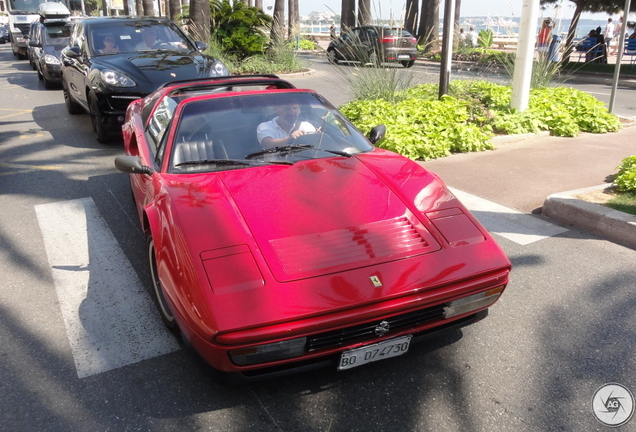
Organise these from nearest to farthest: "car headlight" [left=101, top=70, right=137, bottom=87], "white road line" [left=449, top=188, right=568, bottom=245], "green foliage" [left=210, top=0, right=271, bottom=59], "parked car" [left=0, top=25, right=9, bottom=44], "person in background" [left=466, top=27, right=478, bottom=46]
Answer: "white road line" [left=449, top=188, right=568, bottom=245] → "car headlight" [left=101, top=70, right=137, bottom=87] → "green foliage" [left=210, top=0, right=271, bottom=59] → "person in background" [left=466, top=27, right=478, bottom=46] → "parked car" [left=0, top=25, right=9, bottom=44]

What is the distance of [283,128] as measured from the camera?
398cm

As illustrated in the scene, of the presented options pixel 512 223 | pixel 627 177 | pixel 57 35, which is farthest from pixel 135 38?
pixel 57 35

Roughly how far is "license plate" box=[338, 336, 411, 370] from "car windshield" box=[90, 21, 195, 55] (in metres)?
7.77

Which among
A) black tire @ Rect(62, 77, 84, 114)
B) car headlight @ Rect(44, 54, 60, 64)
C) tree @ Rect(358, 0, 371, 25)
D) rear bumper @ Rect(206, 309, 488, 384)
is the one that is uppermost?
tree @ Rect(358, 0, 371, 25)

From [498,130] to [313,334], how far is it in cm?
681

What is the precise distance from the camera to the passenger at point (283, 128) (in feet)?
12.7

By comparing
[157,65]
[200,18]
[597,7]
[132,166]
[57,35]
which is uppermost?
[597,7]

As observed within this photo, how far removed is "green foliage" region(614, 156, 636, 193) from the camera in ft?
17.8

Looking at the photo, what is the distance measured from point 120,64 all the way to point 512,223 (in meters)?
6.00

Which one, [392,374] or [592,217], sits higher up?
[592,217]

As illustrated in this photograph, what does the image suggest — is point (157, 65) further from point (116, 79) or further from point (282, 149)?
point (282, 149)

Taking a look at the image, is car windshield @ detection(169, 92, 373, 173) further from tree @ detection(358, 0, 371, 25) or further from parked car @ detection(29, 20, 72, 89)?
parked car @ detection(29, 20, 72, 89)

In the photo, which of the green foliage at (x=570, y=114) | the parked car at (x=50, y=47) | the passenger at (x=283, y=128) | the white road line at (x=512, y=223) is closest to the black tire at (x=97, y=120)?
the passenger at (x=283, y=128)

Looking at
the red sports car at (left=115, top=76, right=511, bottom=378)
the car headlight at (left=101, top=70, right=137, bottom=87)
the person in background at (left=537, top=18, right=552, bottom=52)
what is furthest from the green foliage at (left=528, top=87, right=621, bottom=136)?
the car headlight at (left=101, top=70, right=137, bottom=87)
